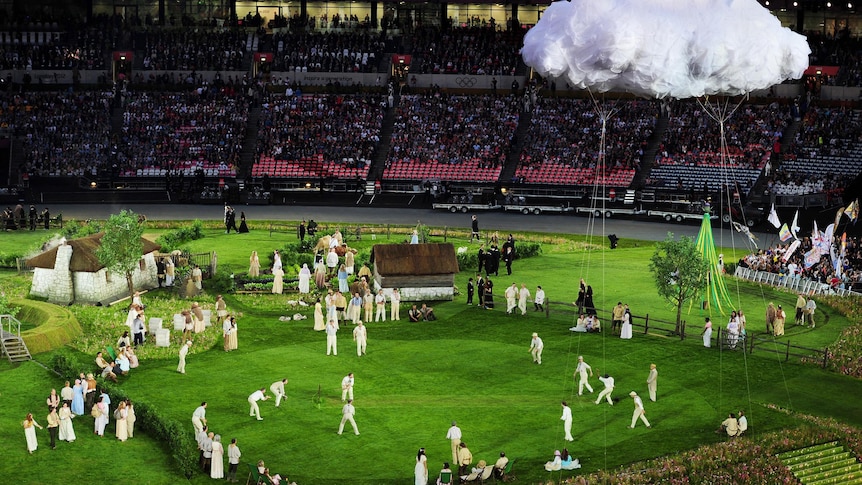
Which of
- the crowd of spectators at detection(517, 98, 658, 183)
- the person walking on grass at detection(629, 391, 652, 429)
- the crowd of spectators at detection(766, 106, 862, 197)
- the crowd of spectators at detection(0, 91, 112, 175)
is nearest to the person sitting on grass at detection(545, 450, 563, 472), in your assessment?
the person walking on grass at detection(629, 391, 652, 429)

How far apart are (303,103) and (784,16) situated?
1433 inches

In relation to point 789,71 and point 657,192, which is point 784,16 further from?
point 789,71

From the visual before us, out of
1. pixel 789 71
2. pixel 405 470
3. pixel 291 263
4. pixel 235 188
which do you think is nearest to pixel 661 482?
pixel 405 470

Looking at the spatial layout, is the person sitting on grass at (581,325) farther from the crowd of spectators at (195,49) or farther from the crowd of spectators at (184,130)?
the crowd of spectators at (195,49)

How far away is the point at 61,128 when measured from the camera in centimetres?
8962

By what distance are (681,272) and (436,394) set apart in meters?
11.8

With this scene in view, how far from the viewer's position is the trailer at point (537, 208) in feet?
263

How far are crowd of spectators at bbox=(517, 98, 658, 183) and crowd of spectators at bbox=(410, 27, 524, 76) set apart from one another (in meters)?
5.32

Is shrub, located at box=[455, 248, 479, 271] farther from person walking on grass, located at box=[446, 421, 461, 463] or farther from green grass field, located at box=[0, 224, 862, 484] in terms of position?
person walking on grass, located at box=[446, 421, 461, 463]

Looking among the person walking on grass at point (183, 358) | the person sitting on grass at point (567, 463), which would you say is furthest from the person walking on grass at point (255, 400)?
the person sitting on grass at point (567, 463)

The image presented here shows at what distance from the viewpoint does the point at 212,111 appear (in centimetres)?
9181

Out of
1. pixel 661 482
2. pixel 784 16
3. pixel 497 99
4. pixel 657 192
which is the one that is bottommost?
pixel 661 482

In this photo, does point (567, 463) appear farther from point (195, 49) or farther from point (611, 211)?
point (195, 49)

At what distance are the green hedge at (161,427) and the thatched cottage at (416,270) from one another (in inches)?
578
